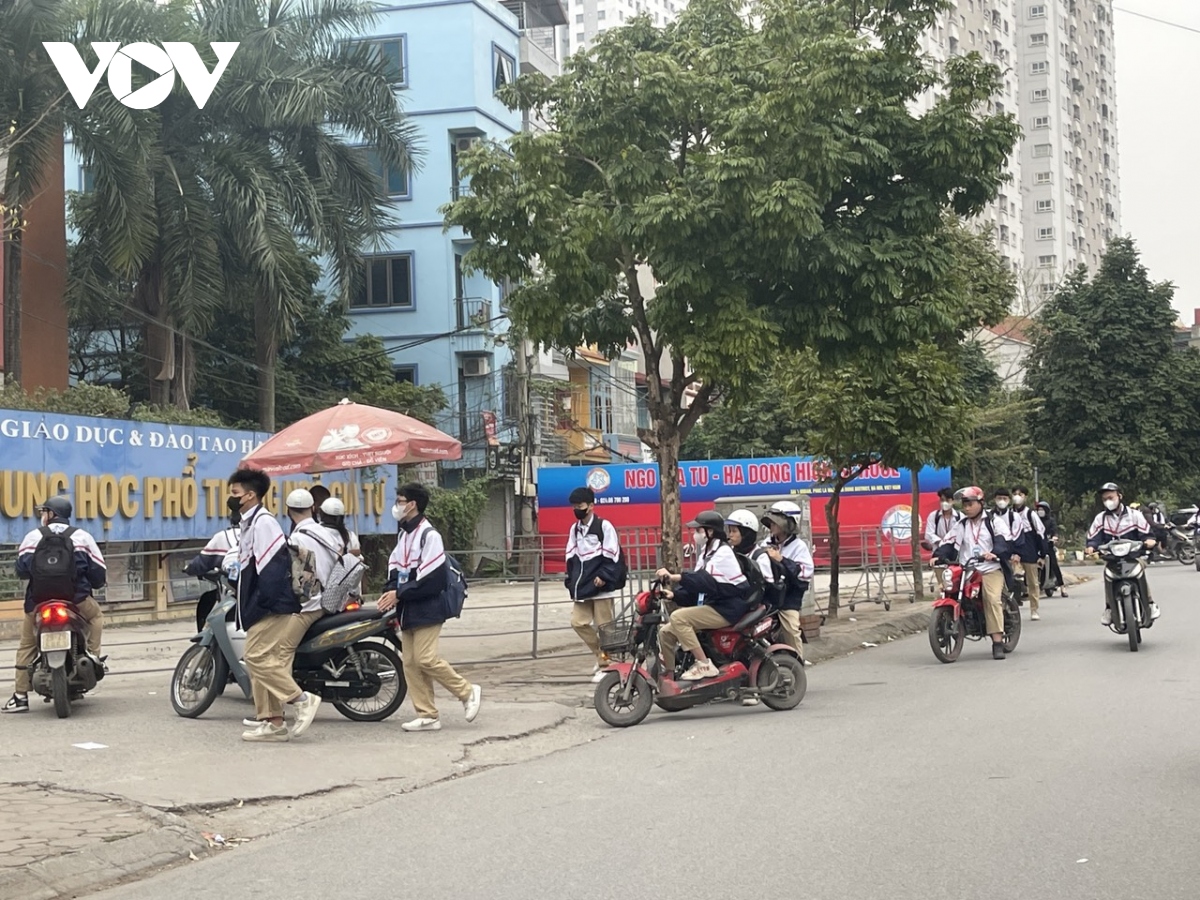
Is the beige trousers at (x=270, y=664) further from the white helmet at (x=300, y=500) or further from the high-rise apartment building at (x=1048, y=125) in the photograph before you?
the high-rise apartment building at (x=1048, y=125)

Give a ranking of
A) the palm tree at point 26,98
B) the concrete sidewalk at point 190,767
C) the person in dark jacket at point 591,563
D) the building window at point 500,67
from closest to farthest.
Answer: the concrete sidewalk at point 190,767
the person in dark jacket at point 591,563
the palm tree at point 26,98
the building window at point 500,67

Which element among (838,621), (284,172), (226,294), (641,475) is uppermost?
(284,172)

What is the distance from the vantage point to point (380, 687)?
11.0 meters

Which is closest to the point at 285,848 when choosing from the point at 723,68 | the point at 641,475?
the point at 723,68

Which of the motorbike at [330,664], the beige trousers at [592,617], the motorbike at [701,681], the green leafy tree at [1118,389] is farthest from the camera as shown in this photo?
the green leafy tree at [1118,389]

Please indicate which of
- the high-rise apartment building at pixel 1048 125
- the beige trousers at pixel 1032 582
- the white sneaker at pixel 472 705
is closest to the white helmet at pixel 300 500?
the white sneaker at pixel 472 705

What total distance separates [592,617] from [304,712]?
417 cm

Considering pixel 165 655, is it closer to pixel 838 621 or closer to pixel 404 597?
pixel 404 597

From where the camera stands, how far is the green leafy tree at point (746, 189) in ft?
48.6

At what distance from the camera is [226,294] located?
30797mm

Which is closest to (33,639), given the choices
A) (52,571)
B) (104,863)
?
(52,571)

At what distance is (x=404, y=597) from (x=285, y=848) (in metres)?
3.57

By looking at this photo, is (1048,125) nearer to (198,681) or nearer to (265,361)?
(265,361)

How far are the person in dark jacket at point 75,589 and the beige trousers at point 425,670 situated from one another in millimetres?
2643
